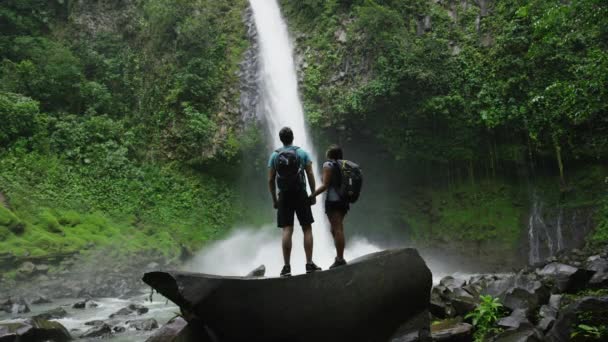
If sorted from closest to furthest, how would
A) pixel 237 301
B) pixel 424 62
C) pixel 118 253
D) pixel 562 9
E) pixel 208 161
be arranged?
pixel 237 301, pixel 562 9, pixel 118 253, pixel 424 62, pixel 208 161

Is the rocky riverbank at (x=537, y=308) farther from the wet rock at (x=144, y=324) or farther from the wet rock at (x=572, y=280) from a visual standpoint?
the wet rock at (x=144, y=324)

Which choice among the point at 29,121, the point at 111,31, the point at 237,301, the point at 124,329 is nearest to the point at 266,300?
the point at 237,301

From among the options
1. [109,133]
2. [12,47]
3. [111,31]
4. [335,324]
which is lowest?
[335,324]

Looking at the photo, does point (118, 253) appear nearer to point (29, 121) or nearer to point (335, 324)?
point (29, 121)

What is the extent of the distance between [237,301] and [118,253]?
1191 centimetres

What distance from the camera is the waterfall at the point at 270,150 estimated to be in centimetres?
1692

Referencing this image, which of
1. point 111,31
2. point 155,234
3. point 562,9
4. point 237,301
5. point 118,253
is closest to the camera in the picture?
point 237,301

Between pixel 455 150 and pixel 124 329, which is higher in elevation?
pixel 455 150

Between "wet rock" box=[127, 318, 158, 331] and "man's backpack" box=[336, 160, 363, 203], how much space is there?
17.6ft

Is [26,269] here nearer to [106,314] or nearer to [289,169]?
[106,314]

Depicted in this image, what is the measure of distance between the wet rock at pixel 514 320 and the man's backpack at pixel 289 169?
2890mm

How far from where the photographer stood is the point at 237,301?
4.12 metres

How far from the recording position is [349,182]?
4.87m

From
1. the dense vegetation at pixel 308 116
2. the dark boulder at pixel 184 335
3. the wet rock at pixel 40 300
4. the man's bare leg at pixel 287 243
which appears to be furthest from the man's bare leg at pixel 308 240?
the dense vegetation at pixel 308 116
